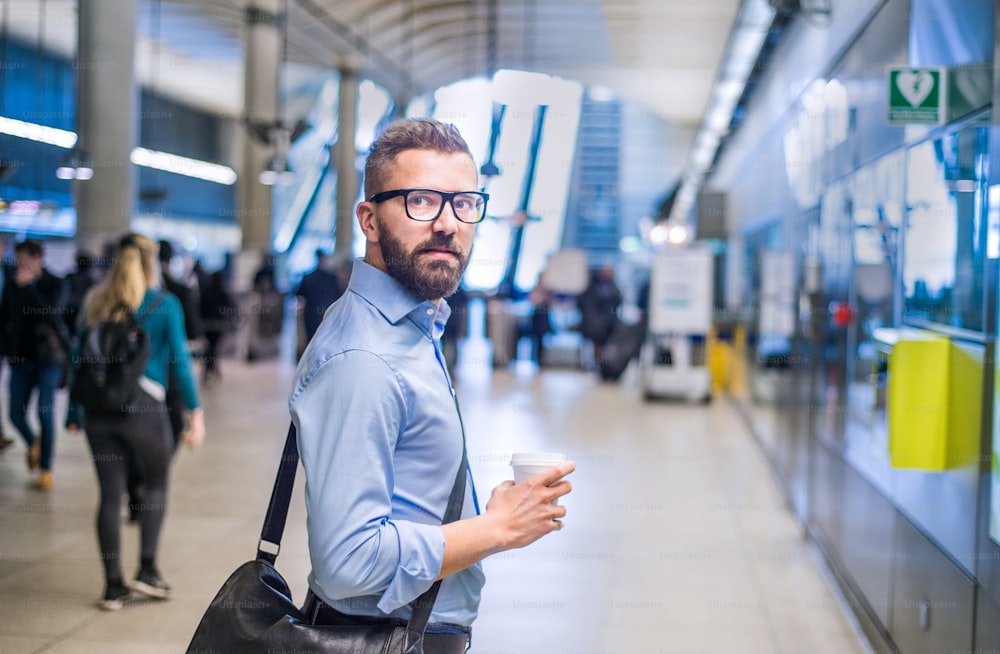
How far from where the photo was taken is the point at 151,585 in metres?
4.39

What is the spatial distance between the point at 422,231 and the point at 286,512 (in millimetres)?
502

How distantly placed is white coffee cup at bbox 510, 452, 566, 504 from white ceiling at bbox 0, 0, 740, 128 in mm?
14768

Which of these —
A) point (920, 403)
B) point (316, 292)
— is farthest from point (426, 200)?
point (316, 292)

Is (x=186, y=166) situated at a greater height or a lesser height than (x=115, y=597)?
greater

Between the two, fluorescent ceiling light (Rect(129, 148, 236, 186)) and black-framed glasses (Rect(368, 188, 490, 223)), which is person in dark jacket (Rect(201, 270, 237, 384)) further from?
fluorescent ceiling light (Rect(129, 148, 236, 186))

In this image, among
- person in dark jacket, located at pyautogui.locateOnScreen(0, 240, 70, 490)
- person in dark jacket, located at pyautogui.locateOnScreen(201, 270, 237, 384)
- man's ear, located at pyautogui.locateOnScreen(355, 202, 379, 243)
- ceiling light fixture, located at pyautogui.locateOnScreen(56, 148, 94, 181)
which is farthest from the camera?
person in dark jacket, located at pyautogui.locateOnScreen(201, 270, 237, 384)

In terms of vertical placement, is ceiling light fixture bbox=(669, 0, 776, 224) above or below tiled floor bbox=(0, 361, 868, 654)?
above

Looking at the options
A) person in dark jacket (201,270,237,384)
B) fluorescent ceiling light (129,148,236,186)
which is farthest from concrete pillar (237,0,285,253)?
fluorescent ceiling light (129,148,236,186)

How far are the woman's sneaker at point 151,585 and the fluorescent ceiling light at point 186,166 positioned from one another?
78.3 feet

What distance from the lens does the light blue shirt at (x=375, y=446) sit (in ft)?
4.48

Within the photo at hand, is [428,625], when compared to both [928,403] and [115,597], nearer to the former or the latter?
[928,403]

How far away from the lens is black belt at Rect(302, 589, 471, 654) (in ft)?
5.08

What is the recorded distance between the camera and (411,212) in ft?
5.10

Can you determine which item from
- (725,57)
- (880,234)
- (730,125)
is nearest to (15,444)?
(880,234)
